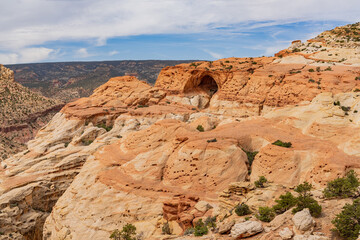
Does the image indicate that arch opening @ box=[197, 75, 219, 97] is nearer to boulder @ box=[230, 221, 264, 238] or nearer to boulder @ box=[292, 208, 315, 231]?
boulder @ box=[230, 221, 264, 238]

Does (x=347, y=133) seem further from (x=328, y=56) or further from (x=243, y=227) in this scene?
(x=328, y=56)

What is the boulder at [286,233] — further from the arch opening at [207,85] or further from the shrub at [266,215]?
the arch opening at [207,85]

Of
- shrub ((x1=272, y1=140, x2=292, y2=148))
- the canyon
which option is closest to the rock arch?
the canyon

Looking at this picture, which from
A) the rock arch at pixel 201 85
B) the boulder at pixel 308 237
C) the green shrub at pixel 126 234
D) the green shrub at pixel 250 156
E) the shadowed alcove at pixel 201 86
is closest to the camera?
the boulder at pixel 308 237

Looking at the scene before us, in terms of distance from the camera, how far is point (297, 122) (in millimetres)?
29266

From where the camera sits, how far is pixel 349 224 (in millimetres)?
11336

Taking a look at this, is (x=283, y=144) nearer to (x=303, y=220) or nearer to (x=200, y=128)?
(x=200, y=128)

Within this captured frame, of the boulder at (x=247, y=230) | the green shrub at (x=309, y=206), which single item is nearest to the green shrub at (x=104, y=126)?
the boulder at (x=247, y=230)

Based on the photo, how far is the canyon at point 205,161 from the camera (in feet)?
64.4

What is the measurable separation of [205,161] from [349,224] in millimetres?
14348

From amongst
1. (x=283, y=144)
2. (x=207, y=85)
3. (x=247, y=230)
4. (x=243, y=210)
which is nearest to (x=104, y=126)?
(x=207, y=85)

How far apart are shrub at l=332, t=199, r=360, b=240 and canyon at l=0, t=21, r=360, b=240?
511mm

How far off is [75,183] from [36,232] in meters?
9.27

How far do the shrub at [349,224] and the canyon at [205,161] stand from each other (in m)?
0.51
